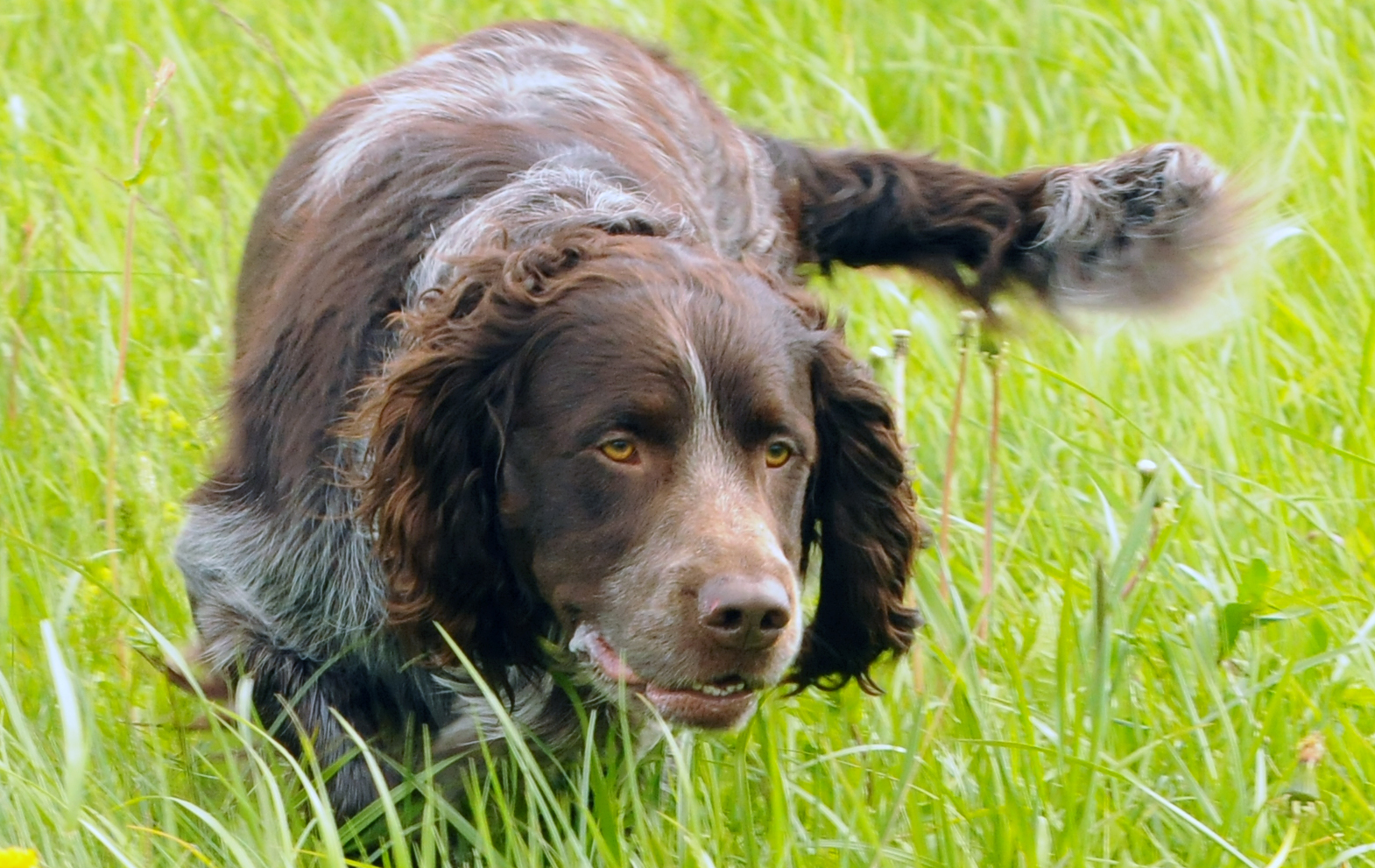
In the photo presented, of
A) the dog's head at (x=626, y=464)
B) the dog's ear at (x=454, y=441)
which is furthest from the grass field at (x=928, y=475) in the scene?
the dog's ear at (x=454, y=441)

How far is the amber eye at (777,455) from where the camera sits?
3.04 meters

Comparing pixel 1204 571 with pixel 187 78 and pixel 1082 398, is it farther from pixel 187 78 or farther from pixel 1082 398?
pixel 187 78

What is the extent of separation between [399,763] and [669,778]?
0.47 m

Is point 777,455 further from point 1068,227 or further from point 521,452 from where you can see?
point 1068,227

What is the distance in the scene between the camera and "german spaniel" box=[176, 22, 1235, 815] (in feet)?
9.62

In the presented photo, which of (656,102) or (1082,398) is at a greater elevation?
(656,102)

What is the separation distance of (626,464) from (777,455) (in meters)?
0.26

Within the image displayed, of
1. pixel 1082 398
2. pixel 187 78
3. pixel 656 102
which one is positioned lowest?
pixel 1082 398

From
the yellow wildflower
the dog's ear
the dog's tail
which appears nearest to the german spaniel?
the dog's ear

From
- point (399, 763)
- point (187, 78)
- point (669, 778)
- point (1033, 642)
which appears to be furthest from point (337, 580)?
point (187, 78)

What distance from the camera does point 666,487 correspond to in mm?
2904

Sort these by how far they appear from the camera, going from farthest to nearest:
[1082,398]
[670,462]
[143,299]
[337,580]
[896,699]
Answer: [143,299]
[1082,398]
[896,699]
[337,580]
[670,462]

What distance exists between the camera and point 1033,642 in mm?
3734

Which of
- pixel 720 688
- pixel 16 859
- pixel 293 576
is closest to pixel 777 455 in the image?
pixel 720 688
